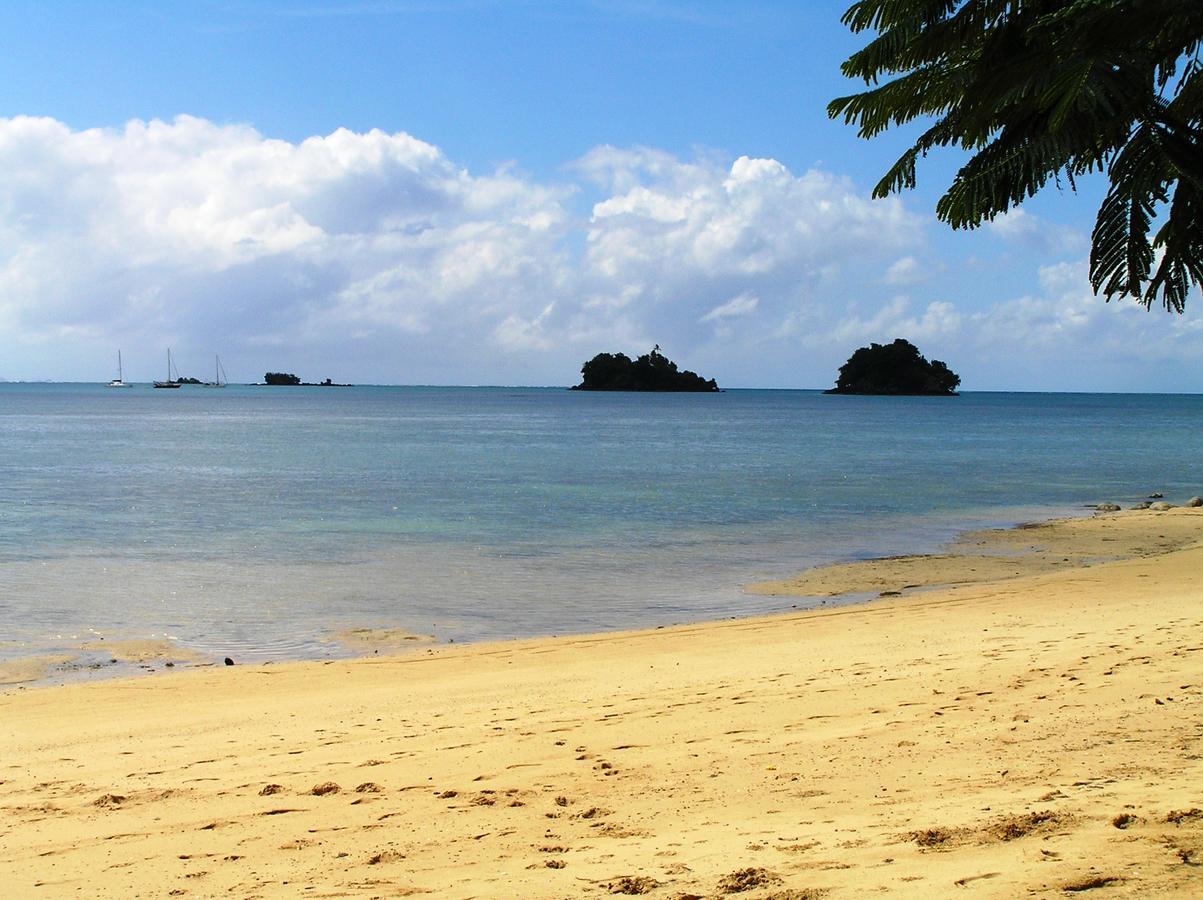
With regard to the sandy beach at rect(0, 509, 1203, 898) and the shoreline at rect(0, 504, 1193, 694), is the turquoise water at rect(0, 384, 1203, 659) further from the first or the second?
the sandy beach at rect(0, 509, 1203, 898)

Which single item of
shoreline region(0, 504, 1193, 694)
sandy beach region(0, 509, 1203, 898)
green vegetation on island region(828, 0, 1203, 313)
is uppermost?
green vegetation on island region(828, 0, 1203, 313)

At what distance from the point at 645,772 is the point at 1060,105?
15.8 ft

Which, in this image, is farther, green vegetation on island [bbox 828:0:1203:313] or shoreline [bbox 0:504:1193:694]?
shoreline [bbox 0:504:1193:694]

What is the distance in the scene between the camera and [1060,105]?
11.3 feet

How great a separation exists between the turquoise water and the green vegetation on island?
428 inches

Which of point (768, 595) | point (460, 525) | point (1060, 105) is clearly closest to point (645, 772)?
point (1060, 105)

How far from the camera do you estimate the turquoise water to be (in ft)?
52.7

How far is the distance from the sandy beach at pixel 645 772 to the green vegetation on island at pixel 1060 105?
2584 millimetres

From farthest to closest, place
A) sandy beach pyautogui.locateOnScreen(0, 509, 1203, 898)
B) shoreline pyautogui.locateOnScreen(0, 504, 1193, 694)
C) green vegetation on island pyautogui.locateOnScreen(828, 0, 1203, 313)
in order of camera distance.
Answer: shoreline pyautogui.locateOnScreen(0, 504, 1193, 694)
sandy beach pyautogui.locateOnScreen(0, 509, 1203, 898)
green vegetation on island pyautogui.locateOnScreen(828, 0, 1203, 313)

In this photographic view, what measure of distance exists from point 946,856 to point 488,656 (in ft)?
26.5

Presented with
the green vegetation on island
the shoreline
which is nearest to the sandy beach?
the shoreline

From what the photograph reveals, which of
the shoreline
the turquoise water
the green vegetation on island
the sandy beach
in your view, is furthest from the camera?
the turquoise water

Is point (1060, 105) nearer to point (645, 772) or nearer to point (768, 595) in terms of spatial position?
point (645, 772)

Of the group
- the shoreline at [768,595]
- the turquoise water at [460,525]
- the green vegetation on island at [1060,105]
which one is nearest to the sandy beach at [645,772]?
the shoreline at [768,595]
